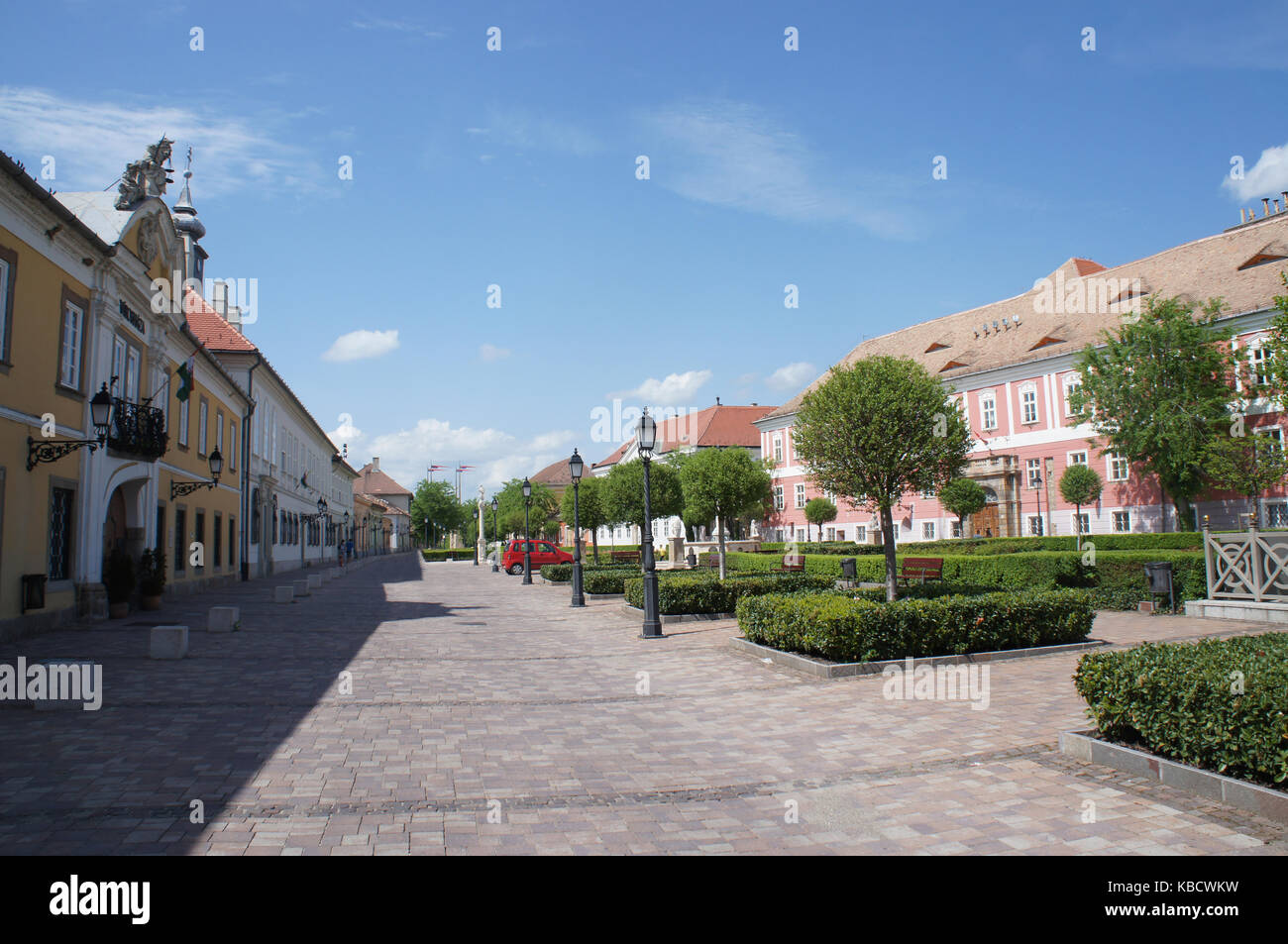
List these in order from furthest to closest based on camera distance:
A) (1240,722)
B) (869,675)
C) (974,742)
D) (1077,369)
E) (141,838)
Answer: (1077,369) < (869,675) < (974,742) < (1240,722) < (141,838)

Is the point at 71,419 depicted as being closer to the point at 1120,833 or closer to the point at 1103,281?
the point at 1120,833

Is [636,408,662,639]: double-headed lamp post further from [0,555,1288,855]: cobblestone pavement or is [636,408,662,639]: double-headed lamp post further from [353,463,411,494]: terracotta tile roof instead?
[353,463,411,494]: terracotta tile roof

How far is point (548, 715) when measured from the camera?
825cm

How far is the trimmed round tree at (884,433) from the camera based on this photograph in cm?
1576

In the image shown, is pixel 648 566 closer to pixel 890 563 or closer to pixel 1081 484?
pixel 890 563

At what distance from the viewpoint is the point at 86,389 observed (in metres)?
16.0

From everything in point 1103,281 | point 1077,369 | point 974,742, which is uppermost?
point 1103,281

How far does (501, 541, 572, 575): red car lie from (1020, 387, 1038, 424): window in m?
23.7

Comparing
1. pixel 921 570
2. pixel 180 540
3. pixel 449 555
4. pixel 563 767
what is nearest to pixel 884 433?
pixel 921 570

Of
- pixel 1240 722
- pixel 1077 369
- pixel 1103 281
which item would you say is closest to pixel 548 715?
pixel 1240 722

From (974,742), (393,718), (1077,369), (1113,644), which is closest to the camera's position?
(974,742)

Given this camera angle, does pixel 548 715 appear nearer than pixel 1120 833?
No

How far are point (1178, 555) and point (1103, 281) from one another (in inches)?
1125

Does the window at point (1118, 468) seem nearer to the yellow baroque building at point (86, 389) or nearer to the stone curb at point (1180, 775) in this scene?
the stone curb at point (1180, 775)
